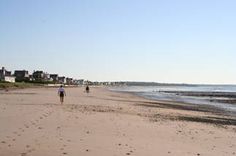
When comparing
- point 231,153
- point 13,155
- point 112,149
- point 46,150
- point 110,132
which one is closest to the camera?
point 13,155

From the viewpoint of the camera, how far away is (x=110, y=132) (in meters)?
17.4

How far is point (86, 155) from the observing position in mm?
11859

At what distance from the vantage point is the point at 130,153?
12609 millimetres

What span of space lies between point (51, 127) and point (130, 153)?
19.6 feet

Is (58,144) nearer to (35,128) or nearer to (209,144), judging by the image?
(35,128)

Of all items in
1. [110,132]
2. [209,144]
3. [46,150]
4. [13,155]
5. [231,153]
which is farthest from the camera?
[110,132]

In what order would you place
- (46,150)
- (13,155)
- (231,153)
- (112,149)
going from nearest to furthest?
(13,155) → (46,150) → (112,149) → (231,153)

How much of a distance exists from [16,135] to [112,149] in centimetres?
381

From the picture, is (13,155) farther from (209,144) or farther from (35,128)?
(209,144)

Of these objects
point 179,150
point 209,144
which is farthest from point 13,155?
point 209,144

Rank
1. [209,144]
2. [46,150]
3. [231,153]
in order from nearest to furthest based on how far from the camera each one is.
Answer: [46,150]
[231,153]
[209,144]

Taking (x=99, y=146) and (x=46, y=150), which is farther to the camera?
(x=99, y=146)

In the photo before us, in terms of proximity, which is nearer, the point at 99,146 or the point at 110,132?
the point at 99,146

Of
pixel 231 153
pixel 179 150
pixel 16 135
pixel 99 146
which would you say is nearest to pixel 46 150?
pixel 99 146
